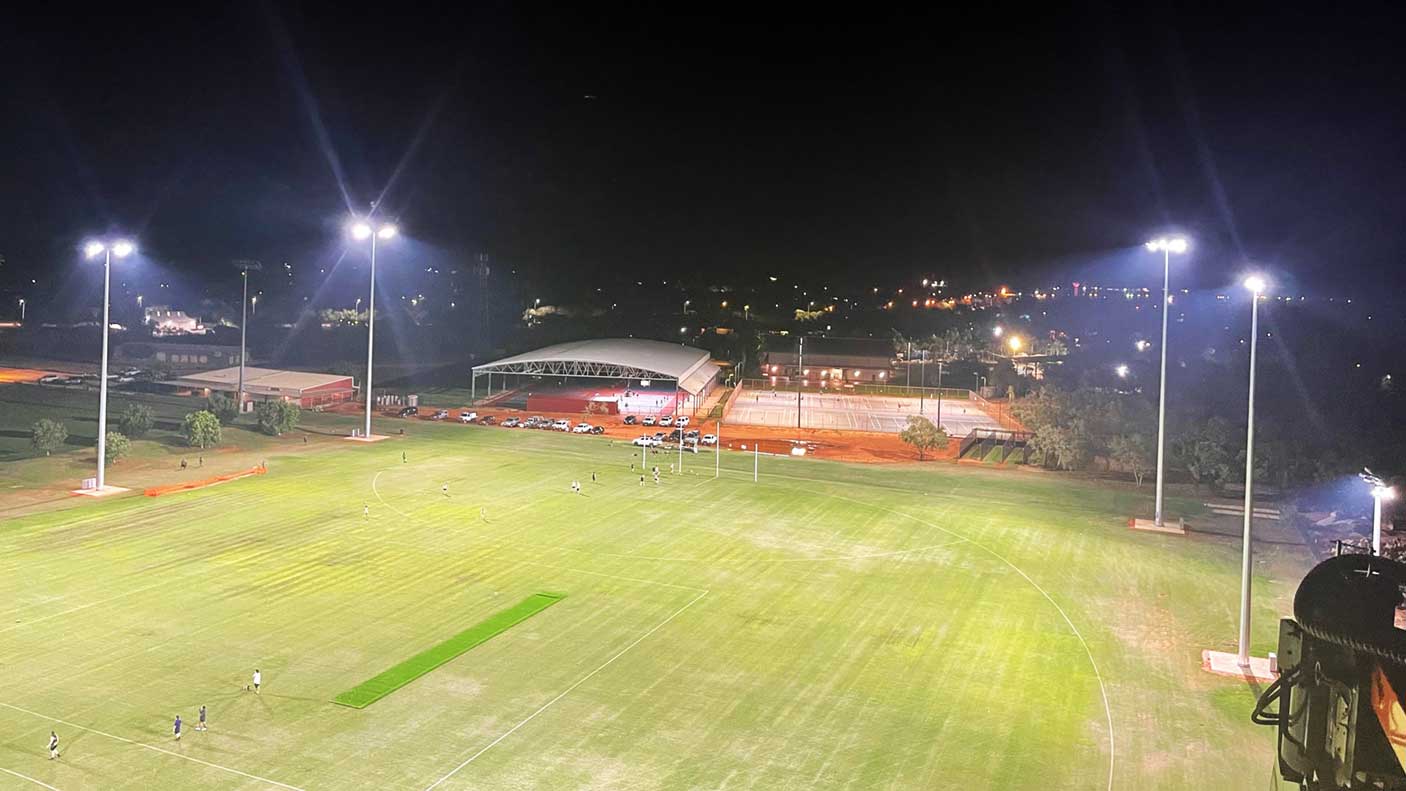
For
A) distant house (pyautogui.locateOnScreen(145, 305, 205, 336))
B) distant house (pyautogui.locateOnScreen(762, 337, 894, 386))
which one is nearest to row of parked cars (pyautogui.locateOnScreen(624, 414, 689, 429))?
distant house (pyautogui.locateOnScreen(762, 337, 894, 386))

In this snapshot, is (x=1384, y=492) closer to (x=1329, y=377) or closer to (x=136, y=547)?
(x=136, y=547)

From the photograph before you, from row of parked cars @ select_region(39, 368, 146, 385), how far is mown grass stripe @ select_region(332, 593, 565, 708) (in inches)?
3411

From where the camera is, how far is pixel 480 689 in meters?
24.2

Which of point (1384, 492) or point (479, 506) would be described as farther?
point (479, 506)

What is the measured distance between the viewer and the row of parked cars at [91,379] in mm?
96312

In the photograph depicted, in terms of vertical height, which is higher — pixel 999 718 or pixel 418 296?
pixel 418 296

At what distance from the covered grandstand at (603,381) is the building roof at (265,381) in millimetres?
15740

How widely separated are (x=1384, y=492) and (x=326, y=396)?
9043 cm

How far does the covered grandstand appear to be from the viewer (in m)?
93.7

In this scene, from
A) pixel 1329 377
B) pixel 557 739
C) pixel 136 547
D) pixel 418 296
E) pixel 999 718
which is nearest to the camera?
pixel 557 739

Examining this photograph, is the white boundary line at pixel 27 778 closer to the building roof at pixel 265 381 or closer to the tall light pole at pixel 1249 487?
the tall light pole at pixel 1249 487

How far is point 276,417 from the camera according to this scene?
229 ft

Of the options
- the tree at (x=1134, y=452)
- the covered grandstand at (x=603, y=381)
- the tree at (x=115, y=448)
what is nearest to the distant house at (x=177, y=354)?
the covered grandstand at (x=603, y=381)

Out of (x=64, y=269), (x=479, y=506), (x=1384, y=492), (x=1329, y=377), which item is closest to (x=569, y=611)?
(x=479, y=506)
